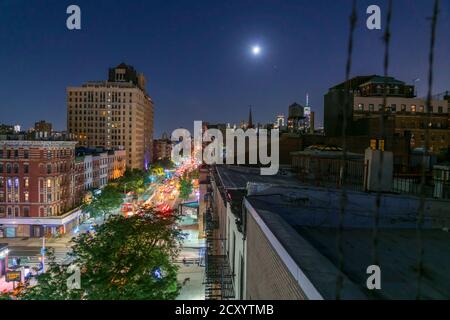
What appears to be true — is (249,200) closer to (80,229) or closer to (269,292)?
(269,292)

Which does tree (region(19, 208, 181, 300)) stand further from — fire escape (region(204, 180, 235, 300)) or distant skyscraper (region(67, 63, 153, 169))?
distant skyscraper (region(67, 63, 153, 169))

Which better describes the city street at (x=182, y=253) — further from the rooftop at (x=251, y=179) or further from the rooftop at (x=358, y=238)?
the rooftop at (x=358, y=238)

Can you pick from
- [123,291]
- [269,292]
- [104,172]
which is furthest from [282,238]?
[104,172]

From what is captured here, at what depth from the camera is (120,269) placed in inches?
728

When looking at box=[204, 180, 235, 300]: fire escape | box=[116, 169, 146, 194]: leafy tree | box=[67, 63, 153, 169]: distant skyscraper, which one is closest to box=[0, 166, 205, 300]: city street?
box=[204, 180, 235, 300]: fire escape

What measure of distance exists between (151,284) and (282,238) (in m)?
12.8

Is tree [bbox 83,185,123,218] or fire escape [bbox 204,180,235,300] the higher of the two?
fire escape [bbox 204,180,235,300]

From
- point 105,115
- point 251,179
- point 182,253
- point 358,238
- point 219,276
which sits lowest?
point 182,253

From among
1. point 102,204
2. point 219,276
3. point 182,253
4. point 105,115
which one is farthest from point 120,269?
point 105,115

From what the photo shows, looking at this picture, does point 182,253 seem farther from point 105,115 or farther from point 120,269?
point 105,115

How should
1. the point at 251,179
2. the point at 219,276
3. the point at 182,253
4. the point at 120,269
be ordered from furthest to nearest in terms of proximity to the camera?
the point at 182,253 → the point at 251,179 → the point at 120,269 → the point at 219,276

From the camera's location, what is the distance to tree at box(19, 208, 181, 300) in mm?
16766

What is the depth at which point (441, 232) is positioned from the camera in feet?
33.3

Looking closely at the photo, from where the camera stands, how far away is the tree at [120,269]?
16.8 m
